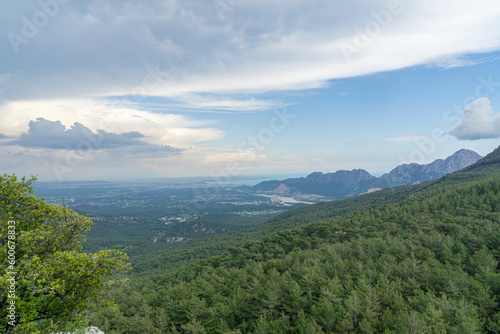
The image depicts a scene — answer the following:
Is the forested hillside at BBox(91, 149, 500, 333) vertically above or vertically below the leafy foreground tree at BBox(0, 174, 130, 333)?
below

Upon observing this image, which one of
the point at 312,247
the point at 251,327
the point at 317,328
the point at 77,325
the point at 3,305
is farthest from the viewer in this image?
the point at 312,247

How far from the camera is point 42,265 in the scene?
1179cm

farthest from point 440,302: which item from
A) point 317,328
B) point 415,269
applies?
point 317,328

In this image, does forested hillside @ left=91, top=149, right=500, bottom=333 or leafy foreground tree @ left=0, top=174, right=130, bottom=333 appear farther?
forested hillside @ left=91, top=149, right=500, bottom=333

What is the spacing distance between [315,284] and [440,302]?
47.7 feet

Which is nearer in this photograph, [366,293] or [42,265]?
[42,265]

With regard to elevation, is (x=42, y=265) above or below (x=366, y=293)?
above

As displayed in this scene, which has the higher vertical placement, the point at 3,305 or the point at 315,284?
the point at 3,305

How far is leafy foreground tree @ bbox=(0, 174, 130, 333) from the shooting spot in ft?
37.8

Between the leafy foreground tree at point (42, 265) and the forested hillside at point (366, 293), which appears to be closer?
the leafy foreground tree at point (42, 265)

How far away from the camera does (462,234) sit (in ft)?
147

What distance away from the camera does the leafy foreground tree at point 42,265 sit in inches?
454

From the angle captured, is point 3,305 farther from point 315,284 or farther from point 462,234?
point 462,234

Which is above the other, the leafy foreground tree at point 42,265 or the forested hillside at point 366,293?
the leafy foreground tree at point 42,265
